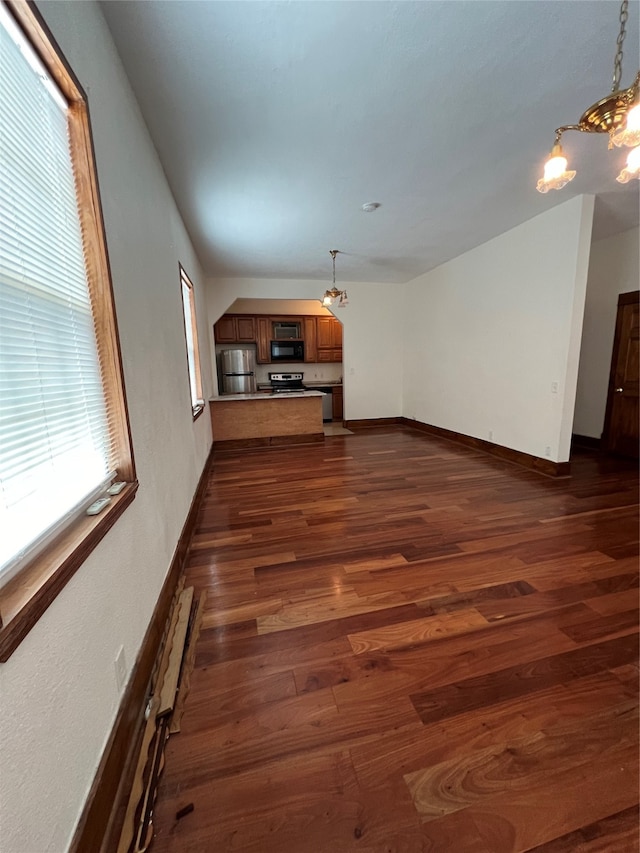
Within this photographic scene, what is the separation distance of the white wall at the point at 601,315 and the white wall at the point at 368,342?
293 centimetres

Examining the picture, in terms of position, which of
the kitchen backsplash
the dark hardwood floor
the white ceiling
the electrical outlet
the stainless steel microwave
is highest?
the white ceiling

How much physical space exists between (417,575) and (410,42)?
2793 millimetres

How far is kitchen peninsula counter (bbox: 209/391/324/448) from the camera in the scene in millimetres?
5078

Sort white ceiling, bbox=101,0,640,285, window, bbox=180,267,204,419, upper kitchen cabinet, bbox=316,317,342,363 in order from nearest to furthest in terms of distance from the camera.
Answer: white ceiling, bbox=101,0,640,285 < window, bbox=180,267,204,419 < upper kitchen cabinet, bbox=316,317,342,363

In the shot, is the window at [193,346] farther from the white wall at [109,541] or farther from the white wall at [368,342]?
the white wall at [368,342]

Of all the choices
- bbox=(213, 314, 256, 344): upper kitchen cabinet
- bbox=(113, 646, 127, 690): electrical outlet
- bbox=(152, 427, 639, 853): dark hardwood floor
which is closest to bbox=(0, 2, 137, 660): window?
bbox=(113, 646, 127, 690): electrical outlet

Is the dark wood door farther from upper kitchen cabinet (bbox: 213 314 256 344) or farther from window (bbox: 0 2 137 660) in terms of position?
upper kitchen cabinet (bbox: 213 314 256 344)

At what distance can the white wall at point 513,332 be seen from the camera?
10.9ft

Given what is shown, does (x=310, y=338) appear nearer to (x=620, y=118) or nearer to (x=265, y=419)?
(x=265, y=419)

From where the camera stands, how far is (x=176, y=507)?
2.16 metres

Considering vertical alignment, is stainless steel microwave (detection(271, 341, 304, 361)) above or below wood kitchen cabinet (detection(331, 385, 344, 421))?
above

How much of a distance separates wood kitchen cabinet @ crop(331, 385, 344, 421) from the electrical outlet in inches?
255

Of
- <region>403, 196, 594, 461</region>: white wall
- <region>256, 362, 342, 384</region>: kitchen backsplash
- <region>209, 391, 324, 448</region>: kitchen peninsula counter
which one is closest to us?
<region>403, 196, 594, 461</region>: white wall

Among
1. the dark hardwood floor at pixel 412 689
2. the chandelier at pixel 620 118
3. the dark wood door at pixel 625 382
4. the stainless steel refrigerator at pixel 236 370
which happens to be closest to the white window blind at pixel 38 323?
the dark hardwood floor at pixel 412 689
